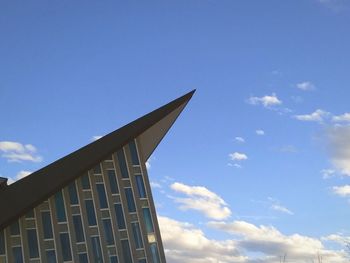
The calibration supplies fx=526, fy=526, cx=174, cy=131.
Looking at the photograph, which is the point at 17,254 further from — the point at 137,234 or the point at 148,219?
the point at 148,219

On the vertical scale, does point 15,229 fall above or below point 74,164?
below

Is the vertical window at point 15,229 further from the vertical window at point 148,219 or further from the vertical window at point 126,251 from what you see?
the vertical window at point 148,219

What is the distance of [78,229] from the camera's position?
35969 millimetres

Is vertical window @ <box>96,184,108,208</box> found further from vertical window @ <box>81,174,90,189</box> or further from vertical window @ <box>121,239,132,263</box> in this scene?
vertical window @ <box>121,239,132,263</box>

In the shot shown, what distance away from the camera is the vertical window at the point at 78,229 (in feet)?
117

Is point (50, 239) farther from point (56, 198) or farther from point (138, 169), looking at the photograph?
point (138, 169)

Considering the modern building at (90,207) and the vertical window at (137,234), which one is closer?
the modern building at (90,207)

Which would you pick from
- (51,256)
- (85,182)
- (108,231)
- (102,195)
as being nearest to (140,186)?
(102,195)

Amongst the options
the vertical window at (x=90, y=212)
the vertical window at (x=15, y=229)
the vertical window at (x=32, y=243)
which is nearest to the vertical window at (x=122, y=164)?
the vertical window at (x=90, y=212)

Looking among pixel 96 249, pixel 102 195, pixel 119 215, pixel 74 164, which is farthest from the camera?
pixel 102 195

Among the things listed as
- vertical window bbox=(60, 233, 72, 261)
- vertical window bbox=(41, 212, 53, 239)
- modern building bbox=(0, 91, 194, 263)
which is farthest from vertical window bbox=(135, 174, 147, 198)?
vertical window bbox=(41, 212, 53, 239)

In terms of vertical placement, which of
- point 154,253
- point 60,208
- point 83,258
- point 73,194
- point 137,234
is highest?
point 73,194

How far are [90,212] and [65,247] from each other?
294cm

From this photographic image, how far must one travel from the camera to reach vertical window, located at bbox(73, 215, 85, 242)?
35.7 meters
